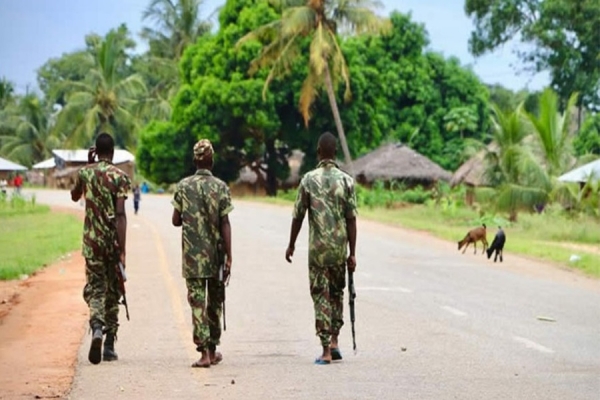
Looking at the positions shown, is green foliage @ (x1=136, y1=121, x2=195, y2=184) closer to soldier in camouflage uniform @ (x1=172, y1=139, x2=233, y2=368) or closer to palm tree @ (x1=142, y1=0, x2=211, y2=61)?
palm tree @ (x1=142, y1=0, x2=211, y2=61)

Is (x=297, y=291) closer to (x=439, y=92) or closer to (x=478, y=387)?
(x=478, y=387)

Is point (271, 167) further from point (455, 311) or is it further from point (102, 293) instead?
point (102, 293)

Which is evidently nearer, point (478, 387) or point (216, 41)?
point (478, 387)

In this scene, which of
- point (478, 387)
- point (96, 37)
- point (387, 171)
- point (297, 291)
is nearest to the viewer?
point (478, 387)

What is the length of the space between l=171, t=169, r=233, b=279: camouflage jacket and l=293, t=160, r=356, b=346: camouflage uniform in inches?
28.0

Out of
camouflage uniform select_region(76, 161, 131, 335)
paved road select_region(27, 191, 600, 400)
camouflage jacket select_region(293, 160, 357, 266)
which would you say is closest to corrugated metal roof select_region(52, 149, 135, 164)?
paved road select_region(27, 191, 600, 400)

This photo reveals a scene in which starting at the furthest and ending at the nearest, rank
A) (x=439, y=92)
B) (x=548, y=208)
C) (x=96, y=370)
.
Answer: (x=439, y=92) → (x=548, y=208) → (x=96, y=370)

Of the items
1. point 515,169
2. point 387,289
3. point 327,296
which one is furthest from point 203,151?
point 515,169

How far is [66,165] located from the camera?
86312 mm

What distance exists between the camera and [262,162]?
66.0m

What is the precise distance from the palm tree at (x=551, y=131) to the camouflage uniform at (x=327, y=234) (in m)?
26.6

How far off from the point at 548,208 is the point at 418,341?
26.9 meters

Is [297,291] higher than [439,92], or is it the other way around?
[439,92]

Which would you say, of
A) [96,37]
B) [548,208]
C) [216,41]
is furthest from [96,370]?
[96,37]
